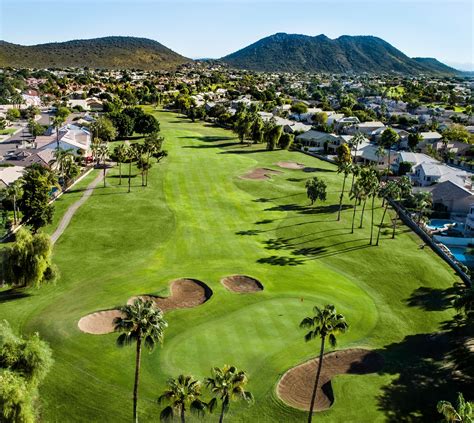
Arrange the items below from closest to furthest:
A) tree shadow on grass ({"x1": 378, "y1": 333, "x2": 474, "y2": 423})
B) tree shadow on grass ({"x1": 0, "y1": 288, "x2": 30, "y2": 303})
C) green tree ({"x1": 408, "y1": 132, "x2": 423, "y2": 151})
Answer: tree shadow on grass ({"x1": 378, "y1": 333, "x2": 474, "y2": 423}) < tree shadow on grass ({"x1": 0, "y1": 288, "x2": 30, "y2": 303}) < green tree ({"x1": 408, "y1": 132, "x2": 423, "y2": 151})

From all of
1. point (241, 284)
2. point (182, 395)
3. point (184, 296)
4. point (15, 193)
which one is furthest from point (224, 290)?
point (15, 193)

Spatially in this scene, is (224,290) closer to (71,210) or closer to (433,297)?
(433,297)

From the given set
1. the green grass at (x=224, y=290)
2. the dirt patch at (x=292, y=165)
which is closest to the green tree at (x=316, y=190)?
the green grass at (x=224, y=290)

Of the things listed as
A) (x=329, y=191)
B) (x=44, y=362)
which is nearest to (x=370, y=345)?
(x=44, y=362)

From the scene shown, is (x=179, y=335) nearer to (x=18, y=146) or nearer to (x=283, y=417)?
(x=283, y=417)

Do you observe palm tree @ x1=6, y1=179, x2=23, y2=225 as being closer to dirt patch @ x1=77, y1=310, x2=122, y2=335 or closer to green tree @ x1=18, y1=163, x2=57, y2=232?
green tree @ x1=18, y1=163, x2=57, y2=232

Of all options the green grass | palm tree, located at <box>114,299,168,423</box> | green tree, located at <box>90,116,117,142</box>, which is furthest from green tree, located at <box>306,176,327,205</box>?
green tree, located at <box>90,116,117,142</box>
